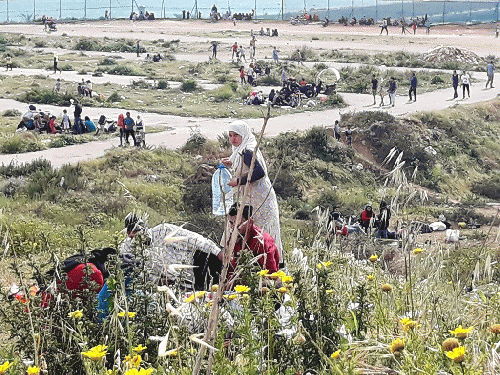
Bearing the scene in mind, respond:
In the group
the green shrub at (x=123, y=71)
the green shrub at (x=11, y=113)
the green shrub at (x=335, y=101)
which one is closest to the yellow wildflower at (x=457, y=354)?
the green shrub at (x=11, y=113)

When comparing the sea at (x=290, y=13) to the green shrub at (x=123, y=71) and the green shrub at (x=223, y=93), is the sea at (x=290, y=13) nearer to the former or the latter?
the green shrub at (x=123, y=71)

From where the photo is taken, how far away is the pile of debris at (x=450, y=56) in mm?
43281

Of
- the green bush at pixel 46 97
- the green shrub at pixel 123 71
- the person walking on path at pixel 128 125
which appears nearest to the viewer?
the person walking on path at pixel 128 125

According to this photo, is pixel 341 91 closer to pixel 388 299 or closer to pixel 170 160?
pixel 170 160

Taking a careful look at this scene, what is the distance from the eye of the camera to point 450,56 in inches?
1716

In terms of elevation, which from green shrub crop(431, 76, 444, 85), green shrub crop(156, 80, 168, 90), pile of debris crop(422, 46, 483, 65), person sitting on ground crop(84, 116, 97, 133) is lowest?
person sitting on ground crop(84, 116, 97, 133)

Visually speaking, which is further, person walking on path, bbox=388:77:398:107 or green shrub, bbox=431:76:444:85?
green shrub, bbox=431:76:444:85

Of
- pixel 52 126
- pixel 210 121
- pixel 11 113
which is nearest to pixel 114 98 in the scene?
pixel 11 113

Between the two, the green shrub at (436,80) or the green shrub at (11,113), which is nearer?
the green shrub at (11,113)

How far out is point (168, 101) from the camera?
30.5 meters

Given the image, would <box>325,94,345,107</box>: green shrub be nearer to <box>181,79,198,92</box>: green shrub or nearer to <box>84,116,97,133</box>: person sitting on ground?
<box>181,79,198,92</box>: green shrub

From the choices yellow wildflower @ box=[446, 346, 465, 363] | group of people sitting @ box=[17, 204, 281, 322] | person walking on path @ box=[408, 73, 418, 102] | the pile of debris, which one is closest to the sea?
the pile of debris

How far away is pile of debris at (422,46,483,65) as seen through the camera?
142 feet

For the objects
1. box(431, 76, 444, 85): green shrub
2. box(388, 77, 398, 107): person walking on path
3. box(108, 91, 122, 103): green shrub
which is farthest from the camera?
box(431, 76, 444, 85): green shrub
